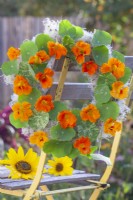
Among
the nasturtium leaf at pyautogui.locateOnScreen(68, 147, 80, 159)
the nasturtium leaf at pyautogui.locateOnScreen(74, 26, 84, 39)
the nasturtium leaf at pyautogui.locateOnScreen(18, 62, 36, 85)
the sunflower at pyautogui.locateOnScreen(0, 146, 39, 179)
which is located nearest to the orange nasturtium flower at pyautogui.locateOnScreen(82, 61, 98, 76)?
the nasturtium leaf at pyautogui.locateOnScreen(74, 26, 84, 39)

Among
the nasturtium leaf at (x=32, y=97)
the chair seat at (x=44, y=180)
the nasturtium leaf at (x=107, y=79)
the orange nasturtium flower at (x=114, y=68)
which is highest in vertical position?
the orange nasturtium flower at (x=114, y=68)

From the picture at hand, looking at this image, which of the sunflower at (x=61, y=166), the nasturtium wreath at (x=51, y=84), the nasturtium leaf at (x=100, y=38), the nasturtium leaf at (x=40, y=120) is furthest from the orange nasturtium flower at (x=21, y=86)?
the sunflower at (x=61, y=166)

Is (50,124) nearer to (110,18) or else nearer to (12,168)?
(12,168)

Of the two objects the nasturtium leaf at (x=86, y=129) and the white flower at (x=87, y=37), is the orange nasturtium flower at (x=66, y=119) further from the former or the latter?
the white flower at (x=87, y=37)

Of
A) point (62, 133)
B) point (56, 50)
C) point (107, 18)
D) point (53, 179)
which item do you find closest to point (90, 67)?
point (56, 50)

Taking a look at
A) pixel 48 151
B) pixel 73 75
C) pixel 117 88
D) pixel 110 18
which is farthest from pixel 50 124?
pixel 110 18

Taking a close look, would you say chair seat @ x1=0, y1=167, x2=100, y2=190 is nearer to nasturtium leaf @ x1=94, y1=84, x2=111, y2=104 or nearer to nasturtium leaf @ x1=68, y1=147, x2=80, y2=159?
nasturtium leaf @ x1=68, y1=147, x2=80, y2=159

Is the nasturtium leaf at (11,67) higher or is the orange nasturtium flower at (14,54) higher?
the orange nasturtium flower at (14,54)
